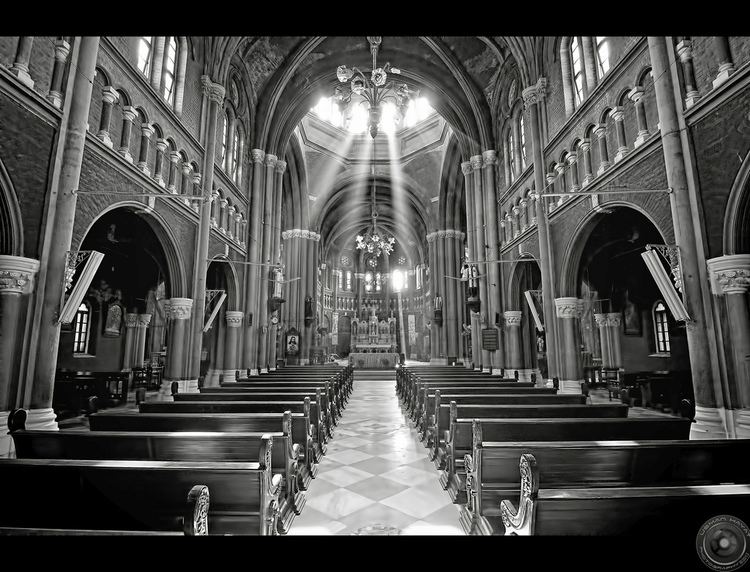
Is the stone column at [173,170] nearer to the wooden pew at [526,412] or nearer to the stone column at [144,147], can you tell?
the stone column at [144,147]

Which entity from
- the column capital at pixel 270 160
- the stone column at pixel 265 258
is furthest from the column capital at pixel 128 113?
the column capital at pixel 270 160

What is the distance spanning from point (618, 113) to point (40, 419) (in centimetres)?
1177

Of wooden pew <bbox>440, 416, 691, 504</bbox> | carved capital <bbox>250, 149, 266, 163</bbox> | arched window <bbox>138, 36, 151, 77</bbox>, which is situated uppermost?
carved capital <bbox>250, 149, 266, 163</bbox>

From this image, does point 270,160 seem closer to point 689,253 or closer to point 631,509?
point 689,253

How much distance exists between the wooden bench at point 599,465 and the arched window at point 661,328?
1307 centimetres

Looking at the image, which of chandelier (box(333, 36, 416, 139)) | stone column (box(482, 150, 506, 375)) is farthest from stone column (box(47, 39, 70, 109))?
stone column (box(482, 150, 506, 375))

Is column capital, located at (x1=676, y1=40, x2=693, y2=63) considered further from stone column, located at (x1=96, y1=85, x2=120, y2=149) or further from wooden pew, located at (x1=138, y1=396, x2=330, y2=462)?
stone column, located at (x1=96, y1=85, x2=120, y2=149)

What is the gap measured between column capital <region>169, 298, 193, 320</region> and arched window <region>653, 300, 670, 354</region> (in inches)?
620

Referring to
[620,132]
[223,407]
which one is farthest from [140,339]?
[620,132]

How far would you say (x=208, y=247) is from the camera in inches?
450

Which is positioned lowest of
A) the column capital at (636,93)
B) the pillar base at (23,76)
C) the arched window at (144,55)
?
the pillar base at (23,76)

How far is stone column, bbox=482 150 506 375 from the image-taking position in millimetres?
14625

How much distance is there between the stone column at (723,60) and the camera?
18.8 ft
